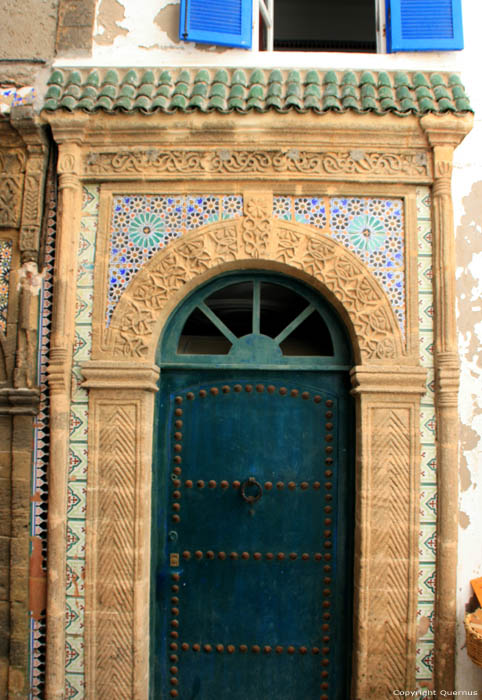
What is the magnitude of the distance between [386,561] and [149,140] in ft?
9.94

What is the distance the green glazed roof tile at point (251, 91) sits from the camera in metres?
3.85

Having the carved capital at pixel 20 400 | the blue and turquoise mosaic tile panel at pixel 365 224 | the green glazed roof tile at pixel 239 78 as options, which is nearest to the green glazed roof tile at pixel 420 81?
the blue and turquoise mosaic tile panel at pixel 365 224

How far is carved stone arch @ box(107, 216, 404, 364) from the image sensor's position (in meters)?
3.86

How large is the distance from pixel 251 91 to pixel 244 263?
1.10 meters

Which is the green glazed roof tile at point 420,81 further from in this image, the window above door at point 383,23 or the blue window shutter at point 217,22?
the blue window shutter at point 217,22

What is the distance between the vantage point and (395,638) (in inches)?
144

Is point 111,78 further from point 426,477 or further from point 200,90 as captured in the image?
point 426,477

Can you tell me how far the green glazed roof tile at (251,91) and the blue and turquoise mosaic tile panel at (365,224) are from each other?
0.56 metres

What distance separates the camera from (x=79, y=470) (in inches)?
151

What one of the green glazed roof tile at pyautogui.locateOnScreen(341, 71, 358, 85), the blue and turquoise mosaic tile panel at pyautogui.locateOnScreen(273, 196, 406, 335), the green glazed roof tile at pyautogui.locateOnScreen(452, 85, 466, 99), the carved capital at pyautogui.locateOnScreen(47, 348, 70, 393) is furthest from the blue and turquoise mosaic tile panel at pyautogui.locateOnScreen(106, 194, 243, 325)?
the green glazed roof tile at pyautogui.locateOnScreen(452, 85, 466, 99)

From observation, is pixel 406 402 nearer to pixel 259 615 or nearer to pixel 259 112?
pixel 259 615

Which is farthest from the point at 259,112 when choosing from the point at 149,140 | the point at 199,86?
the point at 149,140

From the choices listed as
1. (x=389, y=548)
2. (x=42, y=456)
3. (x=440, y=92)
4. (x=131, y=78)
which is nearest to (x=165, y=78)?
(x=131, y=78)

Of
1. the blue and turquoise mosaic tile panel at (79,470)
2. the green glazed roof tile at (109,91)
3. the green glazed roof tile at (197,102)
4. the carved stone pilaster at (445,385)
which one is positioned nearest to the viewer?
the carved stone pilaster at (445,385)
